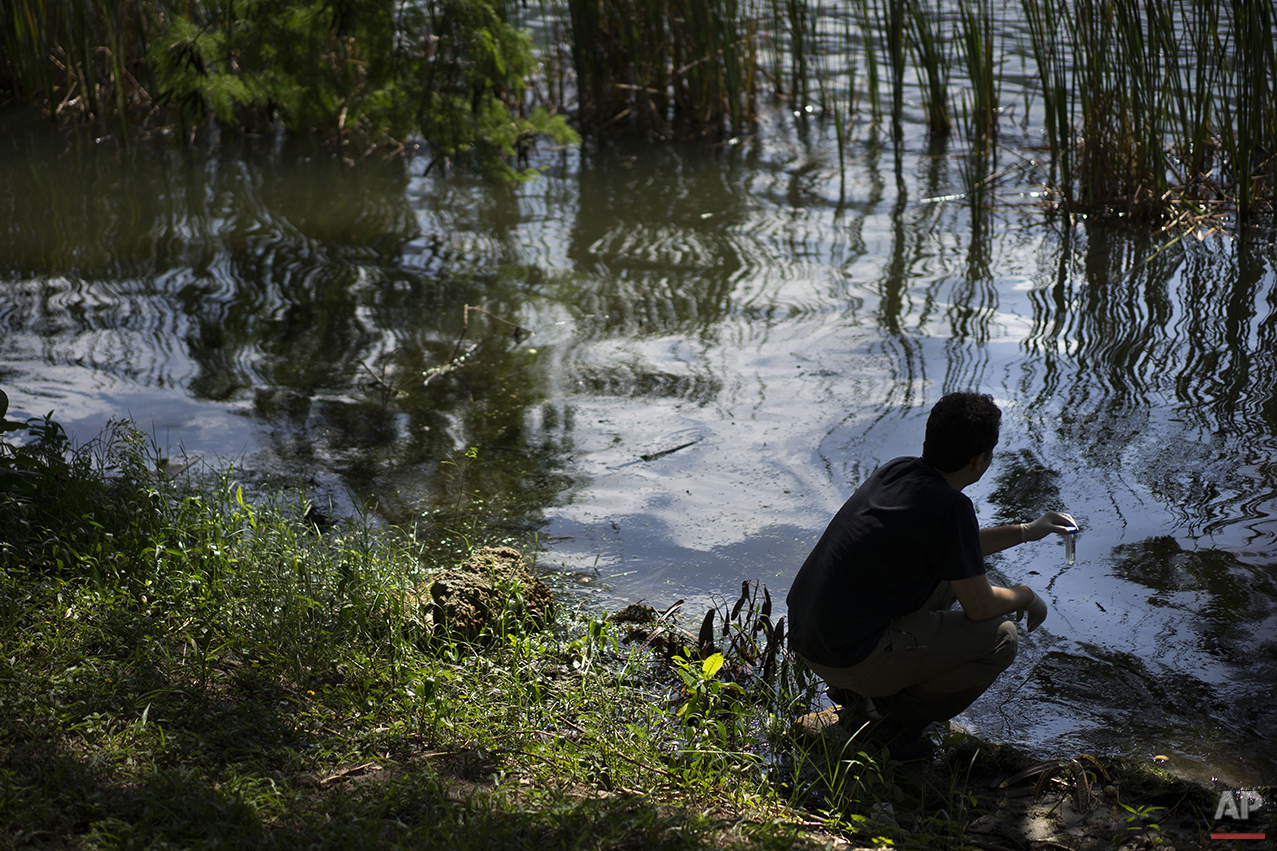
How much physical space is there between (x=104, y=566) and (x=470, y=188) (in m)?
6.15

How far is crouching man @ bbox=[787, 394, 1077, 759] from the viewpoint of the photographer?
2.75m

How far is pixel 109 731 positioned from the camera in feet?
8.68

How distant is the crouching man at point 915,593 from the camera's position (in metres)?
2.75

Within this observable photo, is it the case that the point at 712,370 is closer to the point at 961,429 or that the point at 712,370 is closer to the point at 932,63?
the point at 961,429

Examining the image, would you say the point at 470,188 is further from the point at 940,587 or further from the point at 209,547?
the point at 940,587

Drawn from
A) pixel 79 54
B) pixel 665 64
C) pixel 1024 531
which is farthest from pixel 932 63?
pixel 79 54

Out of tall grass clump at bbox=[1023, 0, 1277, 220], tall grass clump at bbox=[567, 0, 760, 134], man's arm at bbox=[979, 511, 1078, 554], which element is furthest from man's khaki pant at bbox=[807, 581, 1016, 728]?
tall grass clump at bbox=[567, 0, 760, 134]

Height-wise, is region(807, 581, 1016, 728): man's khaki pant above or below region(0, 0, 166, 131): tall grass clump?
below

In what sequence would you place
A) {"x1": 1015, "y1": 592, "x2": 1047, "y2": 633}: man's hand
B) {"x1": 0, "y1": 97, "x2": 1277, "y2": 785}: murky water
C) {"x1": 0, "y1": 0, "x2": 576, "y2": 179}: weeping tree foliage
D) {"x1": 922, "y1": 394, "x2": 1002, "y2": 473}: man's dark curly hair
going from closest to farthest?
{"x1": 922, "y1": 394, "x2": 1002, "y2": 473}: man's dark curly hair, {"x1": 1015, "y1": 592, "x2": 1047, "y2": 633}: man's hand, {"x1": 0, "y1": 97, "x2": 1277, "y2": 785}: murky water, {"x1": 0, "y1": 0, "x2": 576, "y2": 179}: weeping tree foliage

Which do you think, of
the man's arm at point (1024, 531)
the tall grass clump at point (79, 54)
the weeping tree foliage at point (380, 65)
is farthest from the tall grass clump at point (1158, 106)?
the tall grass clump at point (79, 54)

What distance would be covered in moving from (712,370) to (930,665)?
2827 millimetres

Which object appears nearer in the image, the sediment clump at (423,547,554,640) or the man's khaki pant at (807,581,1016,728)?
the man's khaki pant at (807,581,1016,728)

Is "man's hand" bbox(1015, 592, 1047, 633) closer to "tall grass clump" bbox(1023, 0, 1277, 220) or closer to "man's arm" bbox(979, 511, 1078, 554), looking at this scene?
"man's arm" bbox(979, 511, 1078, 554)

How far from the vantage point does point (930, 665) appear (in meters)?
2.89
